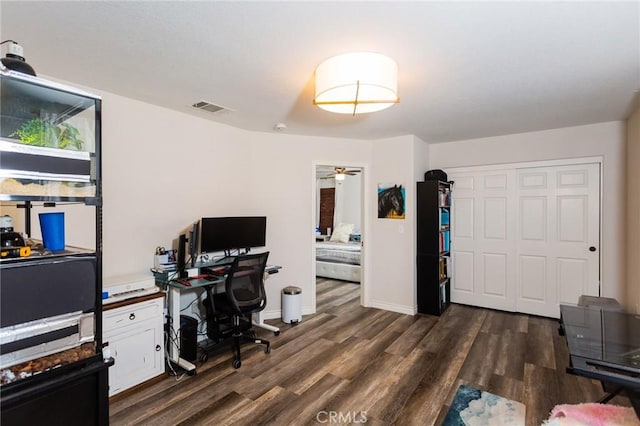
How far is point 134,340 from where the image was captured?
2.47 metres

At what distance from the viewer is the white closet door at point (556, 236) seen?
3.83 meters

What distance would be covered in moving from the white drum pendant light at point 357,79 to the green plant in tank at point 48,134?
131cm

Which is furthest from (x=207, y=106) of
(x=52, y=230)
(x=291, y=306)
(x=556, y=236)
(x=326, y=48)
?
(x=556, y=236)

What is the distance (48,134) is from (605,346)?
2.92 meters

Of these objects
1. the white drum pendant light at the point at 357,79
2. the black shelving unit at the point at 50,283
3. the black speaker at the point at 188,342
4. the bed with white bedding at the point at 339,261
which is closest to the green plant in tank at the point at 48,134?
the black shelving unit at the point at 50,283

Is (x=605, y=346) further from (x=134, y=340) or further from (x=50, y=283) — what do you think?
(x=134, y=340)

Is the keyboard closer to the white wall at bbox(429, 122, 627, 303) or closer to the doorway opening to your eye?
the doorway opening

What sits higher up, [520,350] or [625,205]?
[625,205]

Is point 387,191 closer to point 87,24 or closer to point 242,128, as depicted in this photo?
point 242,128

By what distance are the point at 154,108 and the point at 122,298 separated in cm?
177

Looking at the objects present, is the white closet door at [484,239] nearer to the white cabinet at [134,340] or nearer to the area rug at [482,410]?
the area rug at [482,410]

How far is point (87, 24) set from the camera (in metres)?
1.71

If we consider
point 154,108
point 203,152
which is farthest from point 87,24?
point 203,152

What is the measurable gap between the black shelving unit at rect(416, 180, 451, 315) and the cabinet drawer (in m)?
3.21
